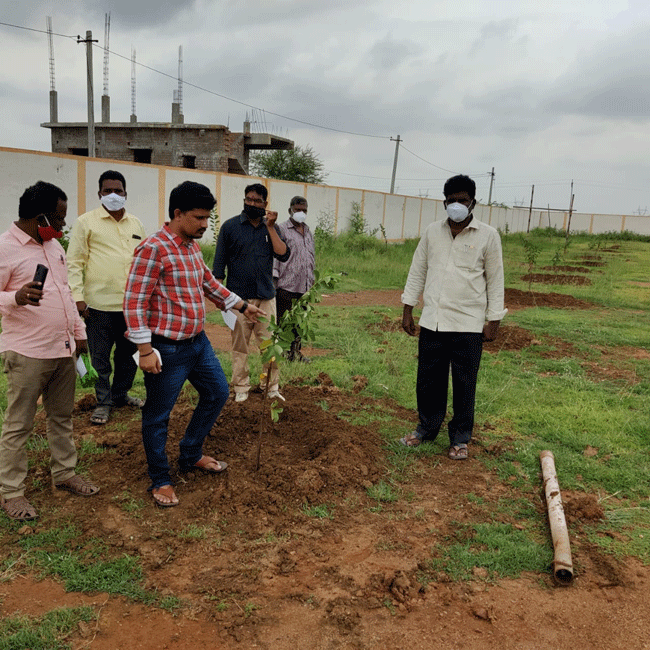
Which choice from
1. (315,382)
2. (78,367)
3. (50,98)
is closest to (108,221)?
(78,367)

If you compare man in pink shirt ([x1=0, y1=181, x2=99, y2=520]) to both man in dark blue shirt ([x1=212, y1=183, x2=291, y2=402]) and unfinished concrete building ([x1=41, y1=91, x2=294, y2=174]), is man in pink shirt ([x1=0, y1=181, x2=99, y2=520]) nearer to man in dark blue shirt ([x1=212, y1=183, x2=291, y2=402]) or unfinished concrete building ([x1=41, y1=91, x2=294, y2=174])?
man in dark blue shirt ([x1=212, y1=183, x2=291, y2=402])

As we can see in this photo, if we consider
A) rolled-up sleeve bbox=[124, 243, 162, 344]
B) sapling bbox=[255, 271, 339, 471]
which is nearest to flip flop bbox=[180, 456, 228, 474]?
sapling bbox=[255, 271, 339, 471]

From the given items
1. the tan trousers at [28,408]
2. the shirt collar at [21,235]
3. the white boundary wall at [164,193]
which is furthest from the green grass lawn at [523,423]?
the white boundary wall at [164,193]

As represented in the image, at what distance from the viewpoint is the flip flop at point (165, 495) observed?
3.56 meters

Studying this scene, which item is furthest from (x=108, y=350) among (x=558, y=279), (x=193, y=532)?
(x=558, y=279)

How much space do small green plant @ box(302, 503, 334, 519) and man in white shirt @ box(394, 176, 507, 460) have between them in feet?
3.93

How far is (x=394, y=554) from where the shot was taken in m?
3.25

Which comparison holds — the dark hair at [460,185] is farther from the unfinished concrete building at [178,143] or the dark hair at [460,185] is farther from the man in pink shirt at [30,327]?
the unfinished concrete building at [178,143]

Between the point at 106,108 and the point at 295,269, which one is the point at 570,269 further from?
the point at 106,108

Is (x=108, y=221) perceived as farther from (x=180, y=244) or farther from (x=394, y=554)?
(x=394, y=554)

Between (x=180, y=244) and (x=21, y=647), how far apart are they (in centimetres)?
201

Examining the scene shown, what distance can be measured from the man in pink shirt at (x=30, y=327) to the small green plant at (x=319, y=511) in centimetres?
155

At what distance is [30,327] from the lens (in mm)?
3230

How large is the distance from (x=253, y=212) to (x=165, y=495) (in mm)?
2493
